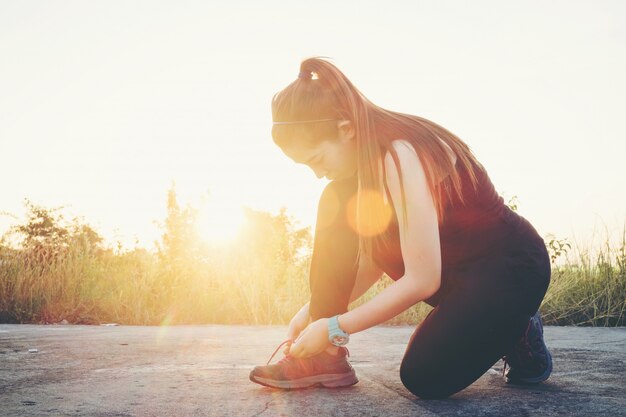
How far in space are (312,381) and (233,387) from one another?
0.29m

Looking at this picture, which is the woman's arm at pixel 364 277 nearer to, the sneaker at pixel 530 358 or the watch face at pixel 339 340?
the watch face at pixel 339 340

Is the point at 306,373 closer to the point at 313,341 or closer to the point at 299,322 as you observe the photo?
the point at 313,341

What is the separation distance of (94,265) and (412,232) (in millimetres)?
5863

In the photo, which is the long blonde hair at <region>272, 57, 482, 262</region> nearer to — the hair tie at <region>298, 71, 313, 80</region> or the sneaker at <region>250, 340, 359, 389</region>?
the hair tie at <region>298, 71, 313, 80</region>

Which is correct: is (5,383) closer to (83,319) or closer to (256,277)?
(83,319)

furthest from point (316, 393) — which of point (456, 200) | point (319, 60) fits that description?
point (319, 60)

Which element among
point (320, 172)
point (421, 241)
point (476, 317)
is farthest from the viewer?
point (320, 172)

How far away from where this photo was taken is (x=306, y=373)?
1946mm

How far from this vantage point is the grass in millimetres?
5996

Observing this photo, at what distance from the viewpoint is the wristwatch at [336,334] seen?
178 centimetres

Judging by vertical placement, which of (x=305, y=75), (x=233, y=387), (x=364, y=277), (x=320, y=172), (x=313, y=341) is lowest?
(x=233, y=387)

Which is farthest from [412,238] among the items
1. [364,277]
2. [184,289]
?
[184,289]

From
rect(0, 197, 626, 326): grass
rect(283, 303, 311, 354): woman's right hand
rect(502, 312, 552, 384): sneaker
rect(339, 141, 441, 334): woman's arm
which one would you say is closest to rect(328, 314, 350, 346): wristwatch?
rect(339, 141, 441, 334): woman's arm

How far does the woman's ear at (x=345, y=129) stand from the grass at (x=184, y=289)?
4.41 metres
